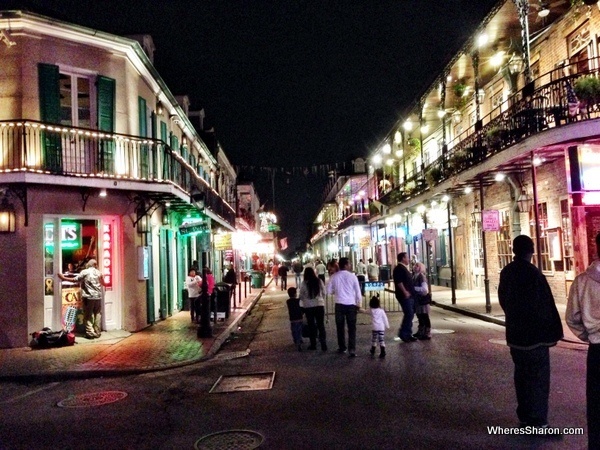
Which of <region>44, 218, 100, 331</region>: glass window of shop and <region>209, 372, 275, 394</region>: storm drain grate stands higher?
<region>44, 218, 100, 331</region>: glass window of shop

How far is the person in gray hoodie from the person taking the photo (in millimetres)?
4441

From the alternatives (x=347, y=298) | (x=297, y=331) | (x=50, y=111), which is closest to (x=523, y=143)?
(x=347, y=298)

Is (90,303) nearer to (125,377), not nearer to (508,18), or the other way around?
(125,377)

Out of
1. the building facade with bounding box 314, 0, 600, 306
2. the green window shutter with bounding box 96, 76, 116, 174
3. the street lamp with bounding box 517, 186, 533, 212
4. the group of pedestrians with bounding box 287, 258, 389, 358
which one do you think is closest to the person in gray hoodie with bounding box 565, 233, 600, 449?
the group of pedestrians with bounding box 287, 258, 389, 358

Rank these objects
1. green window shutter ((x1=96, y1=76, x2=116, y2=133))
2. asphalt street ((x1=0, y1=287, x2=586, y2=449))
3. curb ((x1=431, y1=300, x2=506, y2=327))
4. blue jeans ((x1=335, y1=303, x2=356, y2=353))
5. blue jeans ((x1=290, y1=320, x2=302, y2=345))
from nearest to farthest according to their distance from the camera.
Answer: asphalt street ((x1=0, y1=287, x2=586, y2=449)), blue jeans ((x1=335, y1=303, x2=356, y2=353)), blue jeans ((x1=290, y1=320, x2=302, y2=345)), green window shutter ((x1=96, y1=76, x2=116, y2=133)), curb ((x1=431, y1=300, x2=506, y2=327))

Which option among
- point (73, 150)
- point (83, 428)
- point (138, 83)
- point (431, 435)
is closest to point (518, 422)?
point (431, 435)

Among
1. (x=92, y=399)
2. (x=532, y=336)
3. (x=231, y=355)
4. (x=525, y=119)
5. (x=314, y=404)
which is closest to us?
(x=532, y=336)

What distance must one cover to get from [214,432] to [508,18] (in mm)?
14745

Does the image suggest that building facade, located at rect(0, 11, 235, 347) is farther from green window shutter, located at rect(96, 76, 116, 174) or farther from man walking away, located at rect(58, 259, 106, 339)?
man walking away, located at rect(58, 259, 106, 339)

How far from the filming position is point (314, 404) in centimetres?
700

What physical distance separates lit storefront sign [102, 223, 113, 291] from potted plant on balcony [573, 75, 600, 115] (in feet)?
38.8

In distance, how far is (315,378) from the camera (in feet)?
28.0

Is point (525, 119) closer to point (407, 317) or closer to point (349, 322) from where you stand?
point (407, 317)

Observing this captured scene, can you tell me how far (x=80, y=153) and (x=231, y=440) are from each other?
939cm
